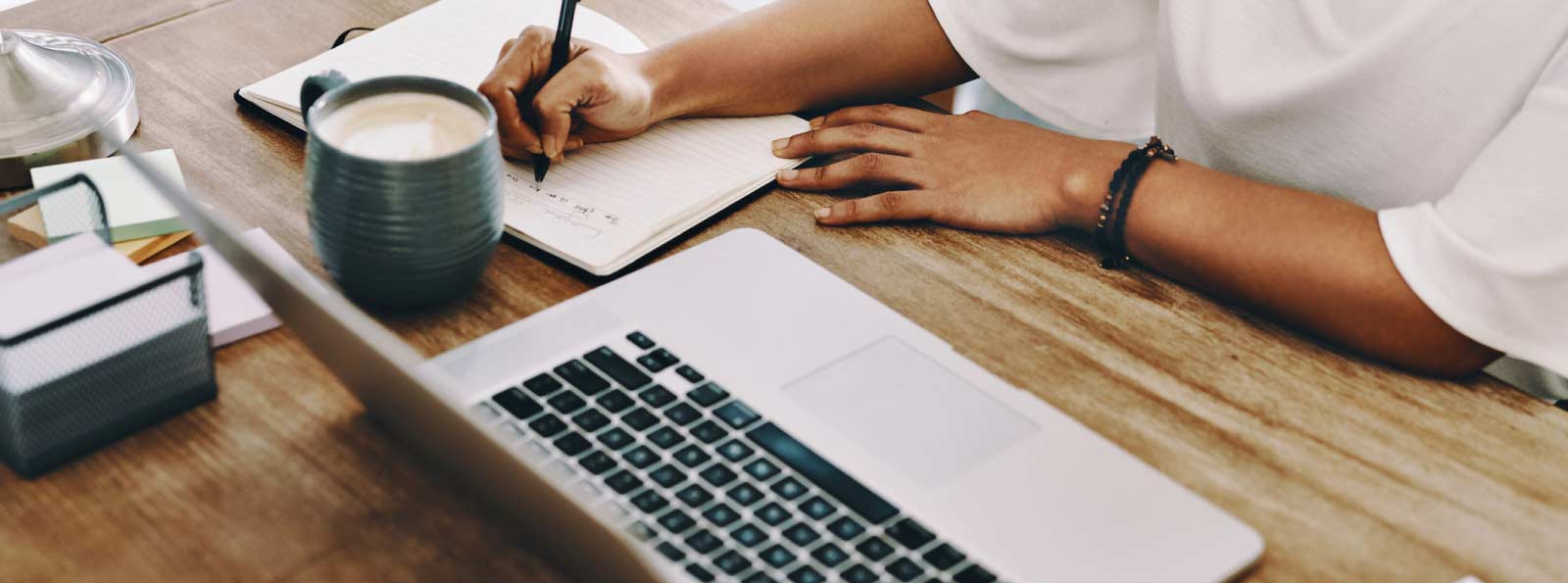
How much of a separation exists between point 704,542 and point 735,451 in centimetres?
7

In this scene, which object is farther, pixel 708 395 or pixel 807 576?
pixel 708 395

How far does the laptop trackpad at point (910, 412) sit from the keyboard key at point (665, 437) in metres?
0.08

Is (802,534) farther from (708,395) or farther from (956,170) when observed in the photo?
(956,170)

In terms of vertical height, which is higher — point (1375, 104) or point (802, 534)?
point (1375, 104)

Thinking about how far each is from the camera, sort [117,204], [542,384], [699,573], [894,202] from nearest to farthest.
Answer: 1. [699,573]
2. [542,384]
3. [117,204]
4. [894,202]

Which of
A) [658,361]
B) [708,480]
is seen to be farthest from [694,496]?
[658,361]

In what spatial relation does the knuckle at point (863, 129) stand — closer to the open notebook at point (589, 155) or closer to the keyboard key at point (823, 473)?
the open notebook at point (589, 155)

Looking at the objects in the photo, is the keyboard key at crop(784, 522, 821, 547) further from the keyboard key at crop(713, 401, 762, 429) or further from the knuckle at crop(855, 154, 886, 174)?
the knuckle at crop(855, 154, 886, 174)

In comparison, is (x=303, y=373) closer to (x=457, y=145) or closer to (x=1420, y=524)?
(x=457, y=145)

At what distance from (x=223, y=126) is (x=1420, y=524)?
872 mm

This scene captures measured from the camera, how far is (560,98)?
907 millimetres

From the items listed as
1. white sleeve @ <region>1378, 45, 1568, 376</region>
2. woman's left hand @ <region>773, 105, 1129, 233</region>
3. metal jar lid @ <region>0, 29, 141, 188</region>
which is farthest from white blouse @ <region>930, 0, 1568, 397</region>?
metal jar lid @ <region>0, 29, 141, 188</region>

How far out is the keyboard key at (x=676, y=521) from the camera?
0.60 meters

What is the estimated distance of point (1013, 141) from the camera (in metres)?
0.99
